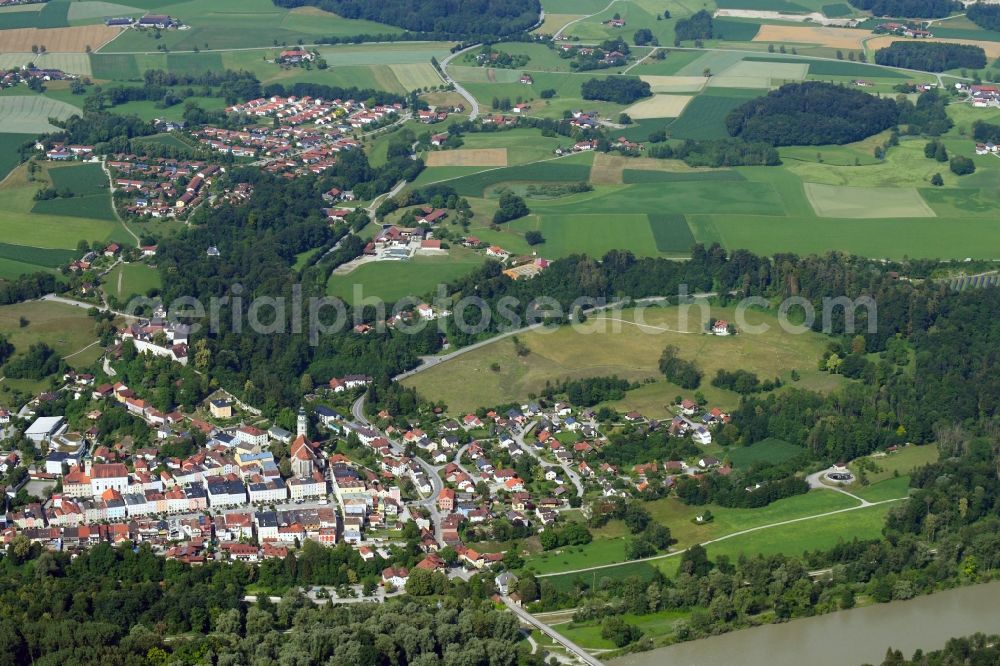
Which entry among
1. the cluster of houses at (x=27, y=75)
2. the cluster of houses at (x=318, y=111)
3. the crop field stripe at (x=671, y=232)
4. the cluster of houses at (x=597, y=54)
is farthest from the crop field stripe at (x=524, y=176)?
the cluster of houses at (x=27, y=75)

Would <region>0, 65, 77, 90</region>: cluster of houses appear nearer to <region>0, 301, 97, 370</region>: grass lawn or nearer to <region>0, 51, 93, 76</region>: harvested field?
<region>0, 51, 93, 76</region>: harvested field

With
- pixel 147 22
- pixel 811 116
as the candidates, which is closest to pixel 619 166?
pixel 811 116

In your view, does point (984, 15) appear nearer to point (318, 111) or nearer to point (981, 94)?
point (981, 94)

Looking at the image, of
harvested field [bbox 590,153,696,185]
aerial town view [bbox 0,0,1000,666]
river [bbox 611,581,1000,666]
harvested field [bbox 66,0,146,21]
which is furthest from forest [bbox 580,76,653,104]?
river [bbox 611,581,1000,666]

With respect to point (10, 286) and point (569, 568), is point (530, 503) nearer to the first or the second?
point (569, 568)

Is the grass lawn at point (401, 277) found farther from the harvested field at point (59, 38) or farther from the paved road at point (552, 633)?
the harvested field at point (59, 38)

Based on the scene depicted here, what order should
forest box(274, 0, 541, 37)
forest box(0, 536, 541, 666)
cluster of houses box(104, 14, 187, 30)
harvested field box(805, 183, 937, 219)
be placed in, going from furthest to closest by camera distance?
1. forest box(274, 0, 541, 37)
2. cluster of houses box(104, 14, 187, 30)
3. harvested field box(805, 183, 937, 219)
4. forest box(0, 536, 541, 666)
